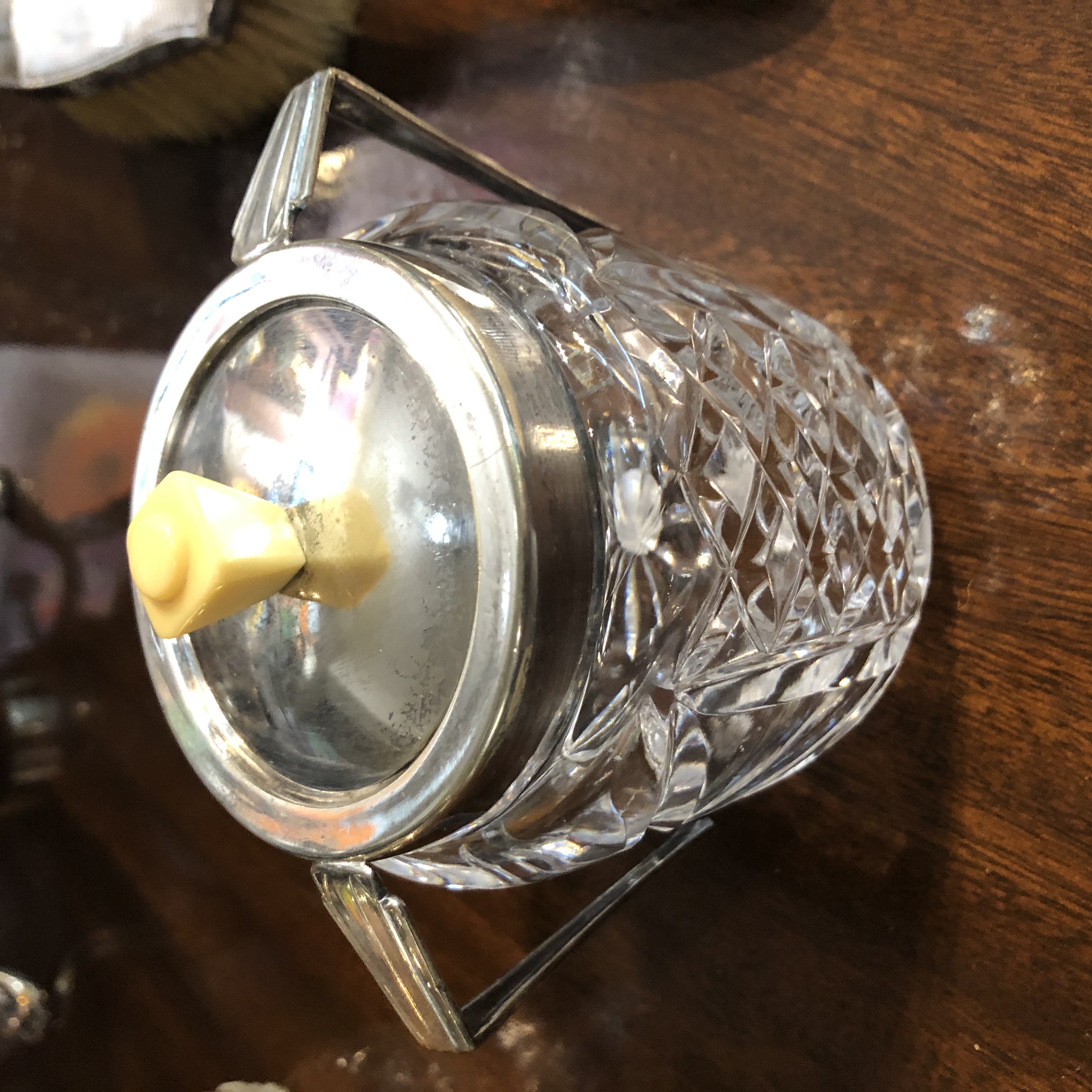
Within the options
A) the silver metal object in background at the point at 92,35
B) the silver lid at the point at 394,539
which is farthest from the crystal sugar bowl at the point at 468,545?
the silver metal object in background at the point at 92,35

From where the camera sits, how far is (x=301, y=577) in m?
0.25

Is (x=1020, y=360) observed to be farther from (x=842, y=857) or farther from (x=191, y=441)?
(x=191, y=441)

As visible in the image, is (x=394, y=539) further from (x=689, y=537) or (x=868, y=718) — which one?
(x=868, y=718)

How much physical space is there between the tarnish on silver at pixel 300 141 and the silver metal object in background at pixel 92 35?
0.30 m

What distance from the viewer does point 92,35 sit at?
0.57 metres

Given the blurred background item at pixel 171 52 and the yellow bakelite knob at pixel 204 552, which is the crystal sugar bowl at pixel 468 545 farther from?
the blurred background item at pixel 171 52

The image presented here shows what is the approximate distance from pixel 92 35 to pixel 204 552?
1.75ft

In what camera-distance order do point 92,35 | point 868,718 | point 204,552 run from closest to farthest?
point 204,552
point 868,718
point 92,35

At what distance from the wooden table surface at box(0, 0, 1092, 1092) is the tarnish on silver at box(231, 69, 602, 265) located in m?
0.23

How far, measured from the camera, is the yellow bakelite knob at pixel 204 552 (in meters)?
0.23

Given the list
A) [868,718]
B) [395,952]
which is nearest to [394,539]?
[395,952]

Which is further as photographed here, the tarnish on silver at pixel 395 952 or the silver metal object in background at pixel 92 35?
the silver metal object in background at pixel 92 35

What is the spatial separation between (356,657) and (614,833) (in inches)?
5.5

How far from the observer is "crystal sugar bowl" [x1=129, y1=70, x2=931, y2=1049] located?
23 centimetres
